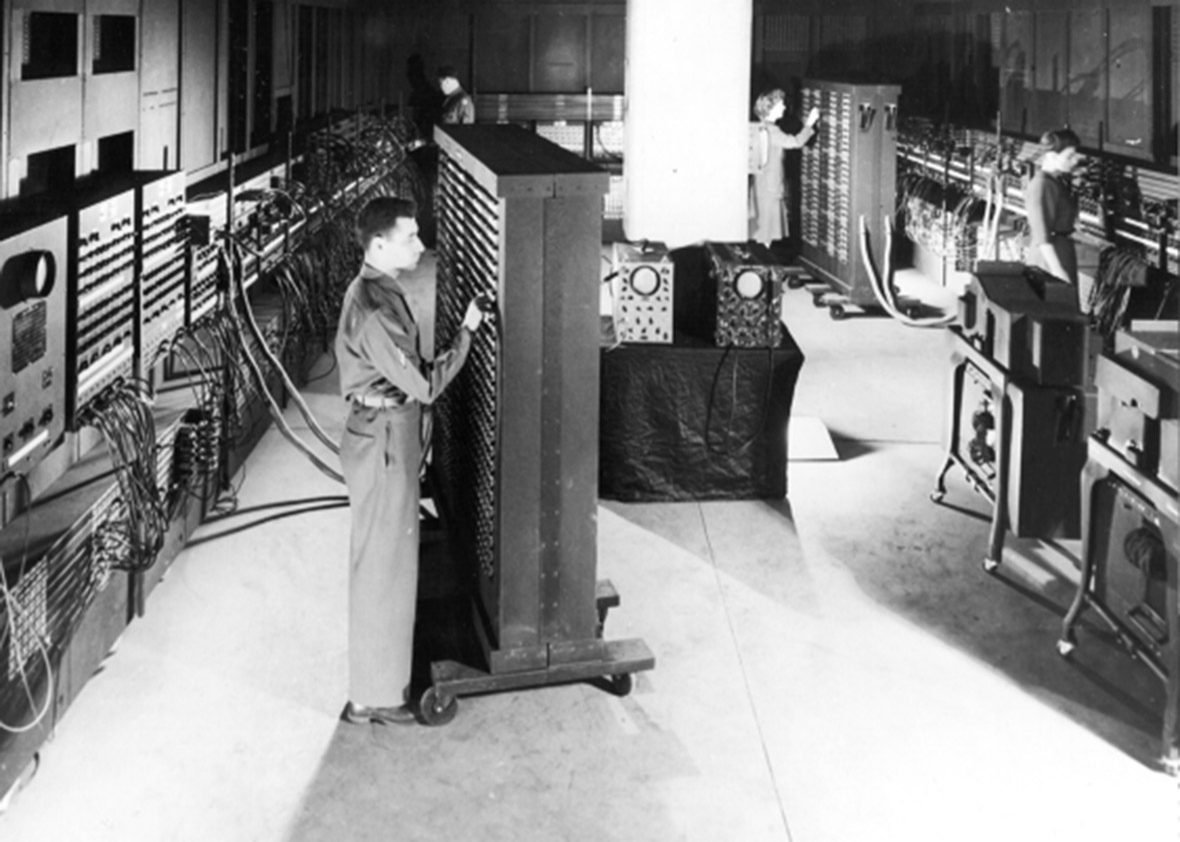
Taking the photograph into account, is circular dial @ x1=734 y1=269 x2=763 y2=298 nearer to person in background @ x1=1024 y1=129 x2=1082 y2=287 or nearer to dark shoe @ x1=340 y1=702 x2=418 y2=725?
person in background @ x1=1024 y1=129 x2=1082 y2=287

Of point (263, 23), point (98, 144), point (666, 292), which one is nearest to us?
point (98, 144)

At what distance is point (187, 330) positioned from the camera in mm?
4930

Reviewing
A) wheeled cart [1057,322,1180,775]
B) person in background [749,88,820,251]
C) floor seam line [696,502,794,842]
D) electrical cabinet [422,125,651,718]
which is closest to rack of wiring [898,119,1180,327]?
person in background [749,88,820,251]

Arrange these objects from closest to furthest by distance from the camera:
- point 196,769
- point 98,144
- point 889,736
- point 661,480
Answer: point 196,769 < point 889,736 < point 98,144 < point 661,480

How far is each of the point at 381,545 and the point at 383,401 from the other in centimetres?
42

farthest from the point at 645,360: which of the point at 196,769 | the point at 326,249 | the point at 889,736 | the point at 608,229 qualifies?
the point at 608,229

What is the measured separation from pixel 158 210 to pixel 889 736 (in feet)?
9.54

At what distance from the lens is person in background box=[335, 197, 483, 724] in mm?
3539

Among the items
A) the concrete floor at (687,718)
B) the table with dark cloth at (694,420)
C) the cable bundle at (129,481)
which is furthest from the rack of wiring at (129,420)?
the table with dark cloth at (694,420)

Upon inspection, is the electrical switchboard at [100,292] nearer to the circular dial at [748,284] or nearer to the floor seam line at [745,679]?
the floor seam line at [745,679]

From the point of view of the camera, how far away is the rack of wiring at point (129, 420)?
3.24 metres

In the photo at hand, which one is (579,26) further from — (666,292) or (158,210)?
(158,210)

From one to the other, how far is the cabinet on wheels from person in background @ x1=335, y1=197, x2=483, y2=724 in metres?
6.13

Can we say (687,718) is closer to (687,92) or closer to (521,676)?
(521,676)
